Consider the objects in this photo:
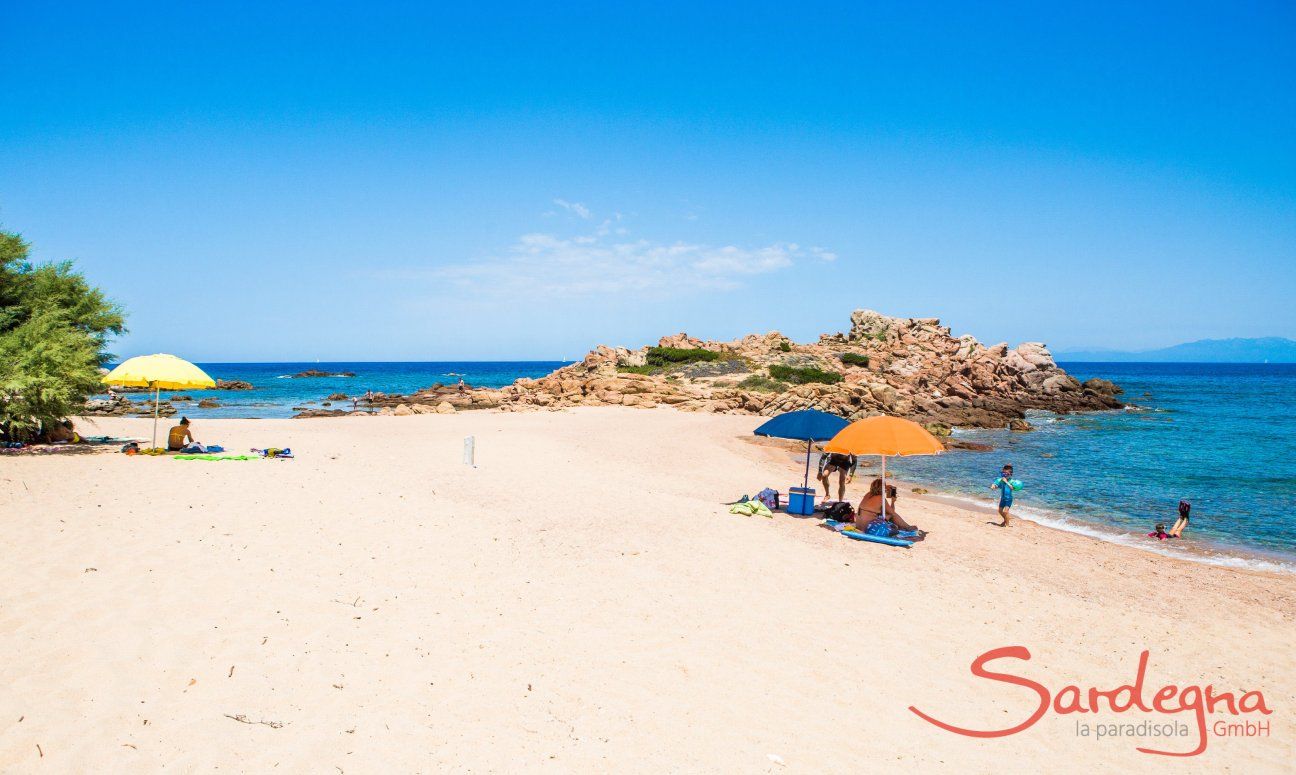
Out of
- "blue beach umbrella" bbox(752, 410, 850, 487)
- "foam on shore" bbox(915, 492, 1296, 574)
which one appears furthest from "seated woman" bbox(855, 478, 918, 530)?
"foam on shore" bbox(915, 492, 1296, 574)

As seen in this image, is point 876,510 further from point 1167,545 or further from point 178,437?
point 178,437

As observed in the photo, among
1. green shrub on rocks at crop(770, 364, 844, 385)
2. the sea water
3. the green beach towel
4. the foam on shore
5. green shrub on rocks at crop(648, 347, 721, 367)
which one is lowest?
the foam on shore

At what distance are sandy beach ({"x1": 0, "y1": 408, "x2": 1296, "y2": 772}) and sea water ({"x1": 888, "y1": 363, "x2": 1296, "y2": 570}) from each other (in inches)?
122

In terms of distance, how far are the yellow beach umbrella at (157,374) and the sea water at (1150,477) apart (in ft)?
69.6

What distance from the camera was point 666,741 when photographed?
17.1 feet

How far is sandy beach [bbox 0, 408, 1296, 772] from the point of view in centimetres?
512

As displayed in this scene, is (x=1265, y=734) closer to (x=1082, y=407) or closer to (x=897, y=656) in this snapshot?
(x=897, y=656)

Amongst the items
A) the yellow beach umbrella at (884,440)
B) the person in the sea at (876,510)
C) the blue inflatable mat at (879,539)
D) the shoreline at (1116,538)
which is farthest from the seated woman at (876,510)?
the shoreline at (1116,538)

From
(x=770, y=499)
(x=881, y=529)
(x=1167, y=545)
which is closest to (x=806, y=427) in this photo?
(x=770, y=499)

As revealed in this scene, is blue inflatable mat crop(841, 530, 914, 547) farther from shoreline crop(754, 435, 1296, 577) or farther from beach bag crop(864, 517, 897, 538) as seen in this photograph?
shoreline crop(754, 435, 1296, 577)

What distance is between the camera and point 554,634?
7.01 meters

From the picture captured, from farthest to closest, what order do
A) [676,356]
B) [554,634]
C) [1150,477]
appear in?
[676,356] < [1150,477] < [554,634]

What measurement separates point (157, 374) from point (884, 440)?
1735cm

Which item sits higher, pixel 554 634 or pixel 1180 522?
pixel 554 634
